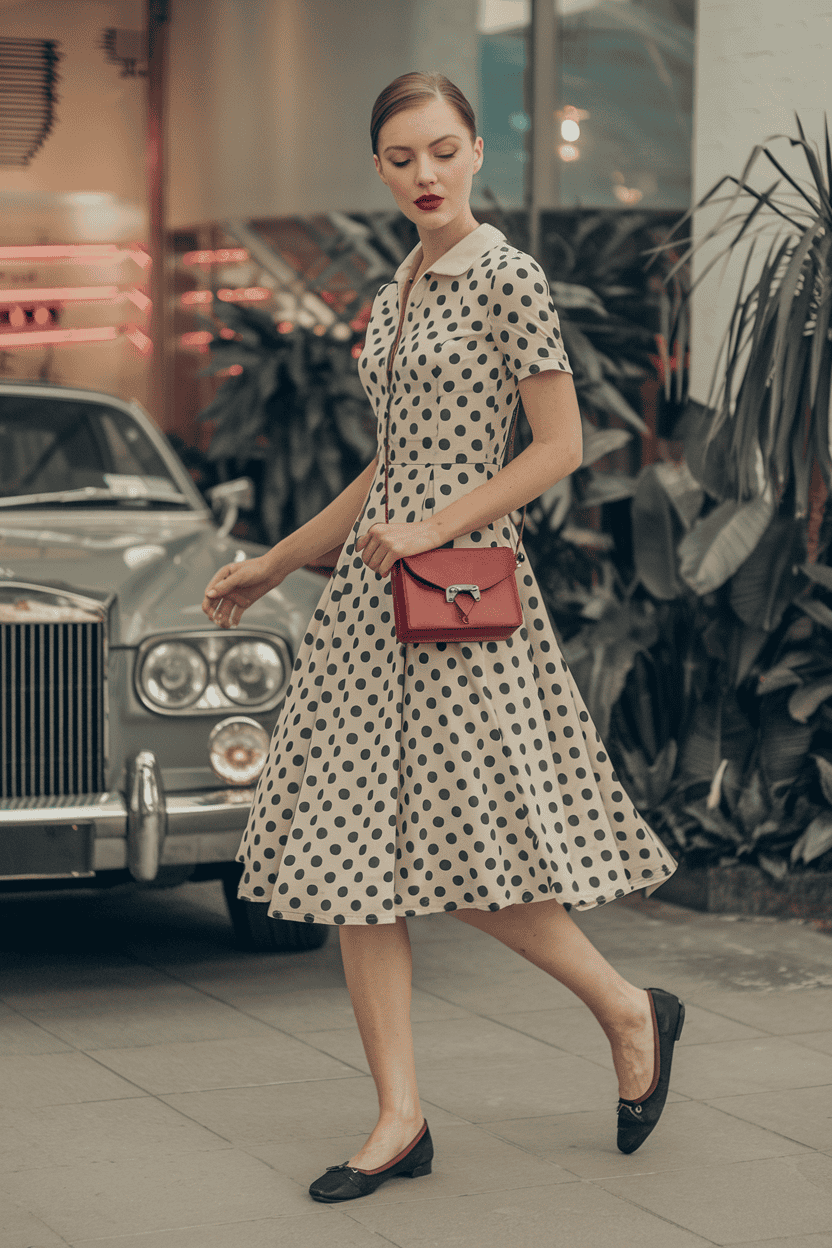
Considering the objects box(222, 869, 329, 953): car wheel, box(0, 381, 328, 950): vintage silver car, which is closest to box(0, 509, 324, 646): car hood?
box(0, 381, 328, 950): vintage silver car

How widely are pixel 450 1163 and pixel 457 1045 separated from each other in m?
0.82

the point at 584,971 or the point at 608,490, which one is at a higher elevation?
the point at 608,490

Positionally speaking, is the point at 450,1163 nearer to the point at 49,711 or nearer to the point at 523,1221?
the point at 523,1221

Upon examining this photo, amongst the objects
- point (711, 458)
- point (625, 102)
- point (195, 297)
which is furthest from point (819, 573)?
point (195, 297)

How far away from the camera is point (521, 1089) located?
3787mm

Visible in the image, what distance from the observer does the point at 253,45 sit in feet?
37.2

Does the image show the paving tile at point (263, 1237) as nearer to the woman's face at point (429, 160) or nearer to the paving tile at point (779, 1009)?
the paving tile at point (779, 1009)

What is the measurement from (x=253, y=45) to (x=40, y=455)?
6514mm

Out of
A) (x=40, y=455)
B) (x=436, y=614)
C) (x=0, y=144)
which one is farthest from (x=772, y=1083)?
(x=0, y=144)

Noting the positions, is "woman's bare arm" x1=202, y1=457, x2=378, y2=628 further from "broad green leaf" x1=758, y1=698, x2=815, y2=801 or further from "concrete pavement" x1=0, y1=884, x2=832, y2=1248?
"broad green leaf" x1=758, y1=698, x2=815, y2=801

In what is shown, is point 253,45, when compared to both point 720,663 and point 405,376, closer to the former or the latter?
point 720,663

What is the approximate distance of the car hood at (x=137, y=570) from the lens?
14.7ft

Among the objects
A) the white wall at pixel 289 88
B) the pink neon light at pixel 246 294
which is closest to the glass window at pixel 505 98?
the white wall at pixel 289 88

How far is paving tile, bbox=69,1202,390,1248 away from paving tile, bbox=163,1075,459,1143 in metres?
0.44
